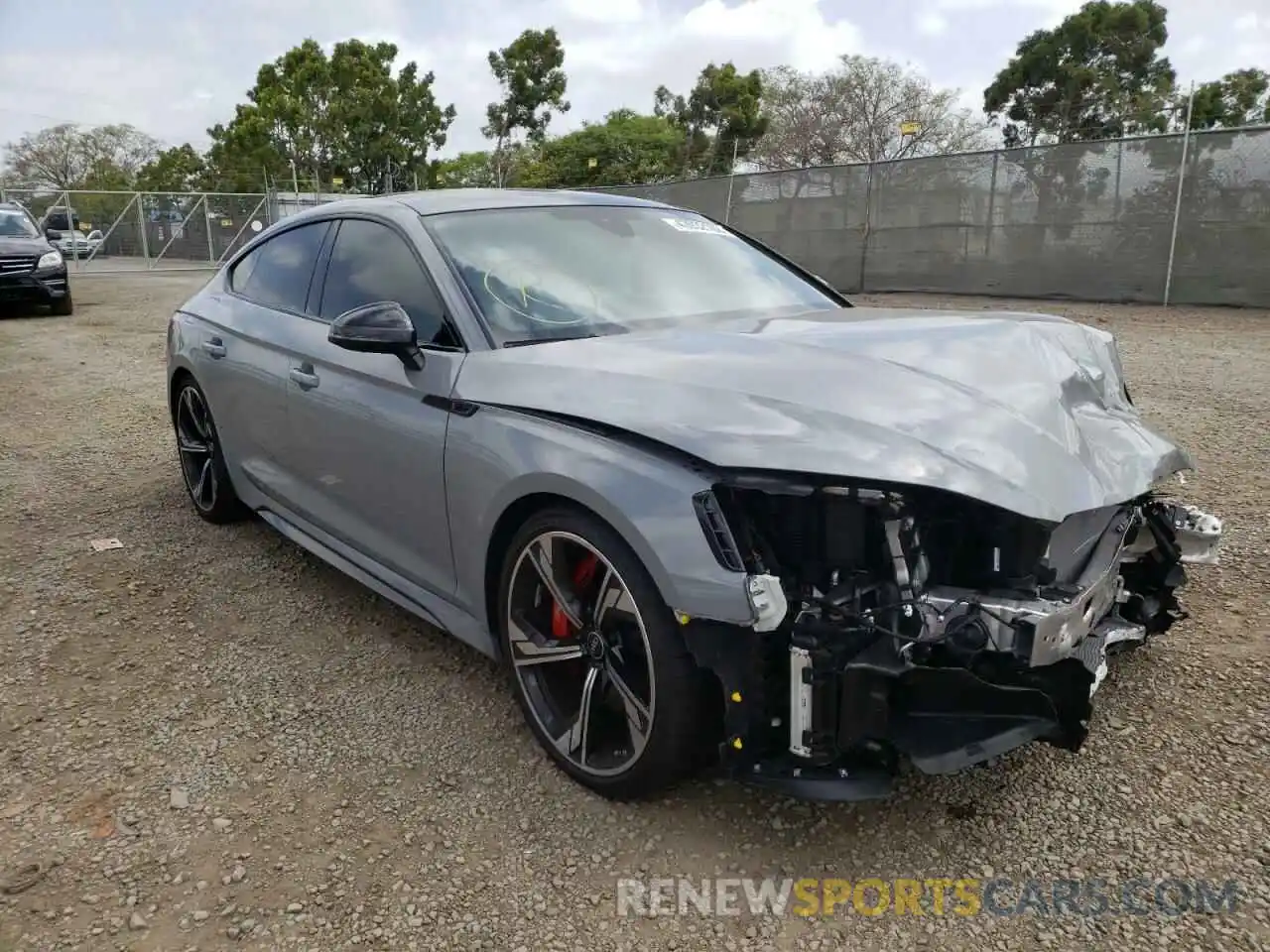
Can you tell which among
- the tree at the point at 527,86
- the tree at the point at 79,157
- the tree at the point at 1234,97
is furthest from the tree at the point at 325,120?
the tree at the point at 1234,97

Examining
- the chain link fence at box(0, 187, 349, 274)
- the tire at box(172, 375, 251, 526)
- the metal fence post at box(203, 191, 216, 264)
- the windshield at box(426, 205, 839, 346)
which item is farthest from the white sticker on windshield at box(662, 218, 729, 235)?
the metal fence post at box(203, 191, 216, 264)

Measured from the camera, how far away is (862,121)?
38.8 metres

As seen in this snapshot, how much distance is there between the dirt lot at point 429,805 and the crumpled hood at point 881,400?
0.81 metres

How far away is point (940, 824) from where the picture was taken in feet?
7.41

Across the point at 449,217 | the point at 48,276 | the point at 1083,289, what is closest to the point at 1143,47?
the point at 1083,289

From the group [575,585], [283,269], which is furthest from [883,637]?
[283,269]

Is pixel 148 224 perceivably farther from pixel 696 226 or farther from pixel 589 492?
pixel 589 492

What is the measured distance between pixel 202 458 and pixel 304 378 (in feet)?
5.27

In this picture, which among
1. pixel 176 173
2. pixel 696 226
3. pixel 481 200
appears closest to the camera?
pixel 481 200

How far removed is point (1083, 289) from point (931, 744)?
12.7 meters

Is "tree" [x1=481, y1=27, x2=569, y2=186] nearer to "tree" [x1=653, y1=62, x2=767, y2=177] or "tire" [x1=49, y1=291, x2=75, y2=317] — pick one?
"tree" [x1=653, y1=62, x2=767, y2=177]

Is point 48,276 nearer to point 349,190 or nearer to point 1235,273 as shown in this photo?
point 1235,273

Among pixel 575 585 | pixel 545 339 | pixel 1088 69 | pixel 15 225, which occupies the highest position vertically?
pixel 1088 69

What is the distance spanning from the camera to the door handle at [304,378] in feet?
10.8
